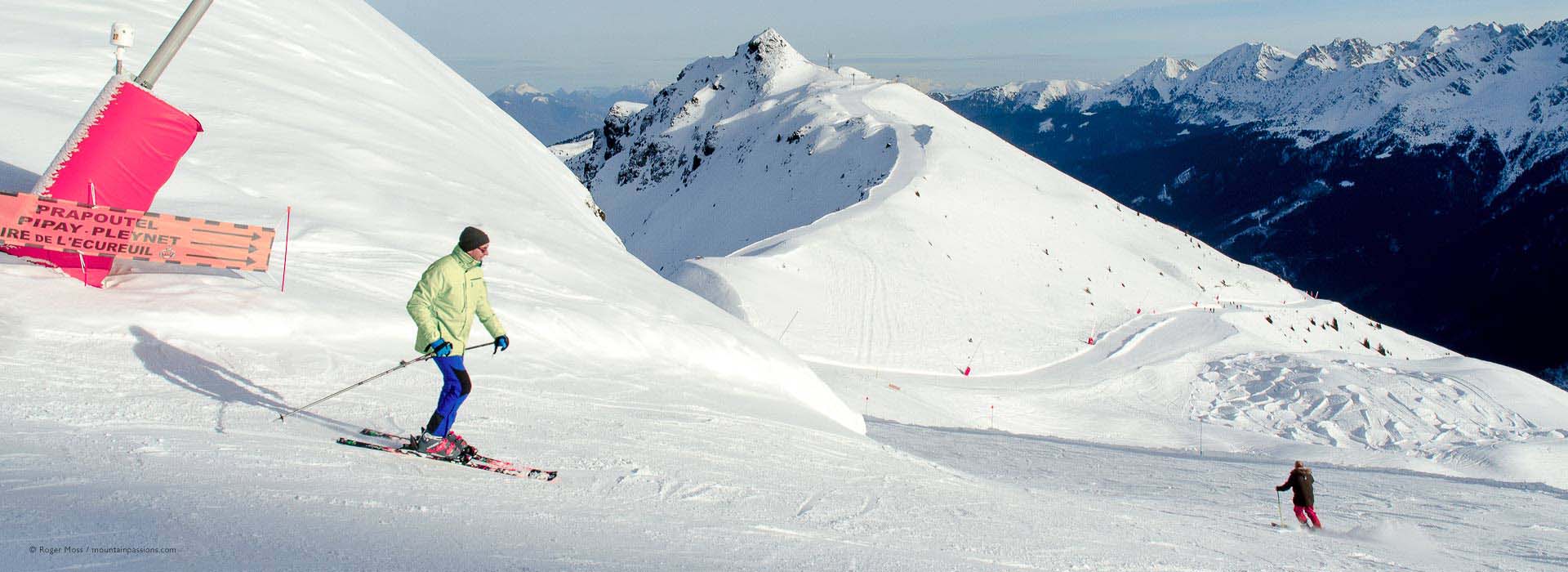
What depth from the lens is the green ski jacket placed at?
297 inches

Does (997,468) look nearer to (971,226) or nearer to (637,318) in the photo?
(637,318)

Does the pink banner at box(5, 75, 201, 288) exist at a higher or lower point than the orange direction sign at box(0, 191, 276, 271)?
higher

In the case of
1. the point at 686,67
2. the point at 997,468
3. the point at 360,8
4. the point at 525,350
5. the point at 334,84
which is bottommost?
the point at 997,468

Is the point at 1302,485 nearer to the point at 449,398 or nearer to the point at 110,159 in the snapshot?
the point at 449,398

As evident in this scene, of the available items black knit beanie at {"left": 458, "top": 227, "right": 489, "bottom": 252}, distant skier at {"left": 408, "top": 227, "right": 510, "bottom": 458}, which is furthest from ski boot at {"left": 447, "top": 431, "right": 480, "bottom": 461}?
black knit beanie at {"left": 458, "top": 227, "right": 489, "bottom": 252}

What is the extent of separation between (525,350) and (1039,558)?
714cm

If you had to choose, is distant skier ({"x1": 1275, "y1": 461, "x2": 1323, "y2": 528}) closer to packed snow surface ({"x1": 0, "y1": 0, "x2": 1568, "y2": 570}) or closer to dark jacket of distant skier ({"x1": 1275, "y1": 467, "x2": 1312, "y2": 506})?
dark jacket of distant skier ({"x1": 1275, "y1": 467, "x2": 1312, "y2": 506})

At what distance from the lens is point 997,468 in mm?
16297

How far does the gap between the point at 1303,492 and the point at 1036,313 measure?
3318 cm

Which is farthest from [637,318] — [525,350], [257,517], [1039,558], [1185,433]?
[1185,433]

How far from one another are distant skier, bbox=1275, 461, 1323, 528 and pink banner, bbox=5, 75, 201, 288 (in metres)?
14.4

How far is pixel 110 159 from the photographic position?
31.7 feet

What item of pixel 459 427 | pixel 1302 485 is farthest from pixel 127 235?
pixel 1302 485

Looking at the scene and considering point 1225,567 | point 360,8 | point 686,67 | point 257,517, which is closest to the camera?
point 257,517
